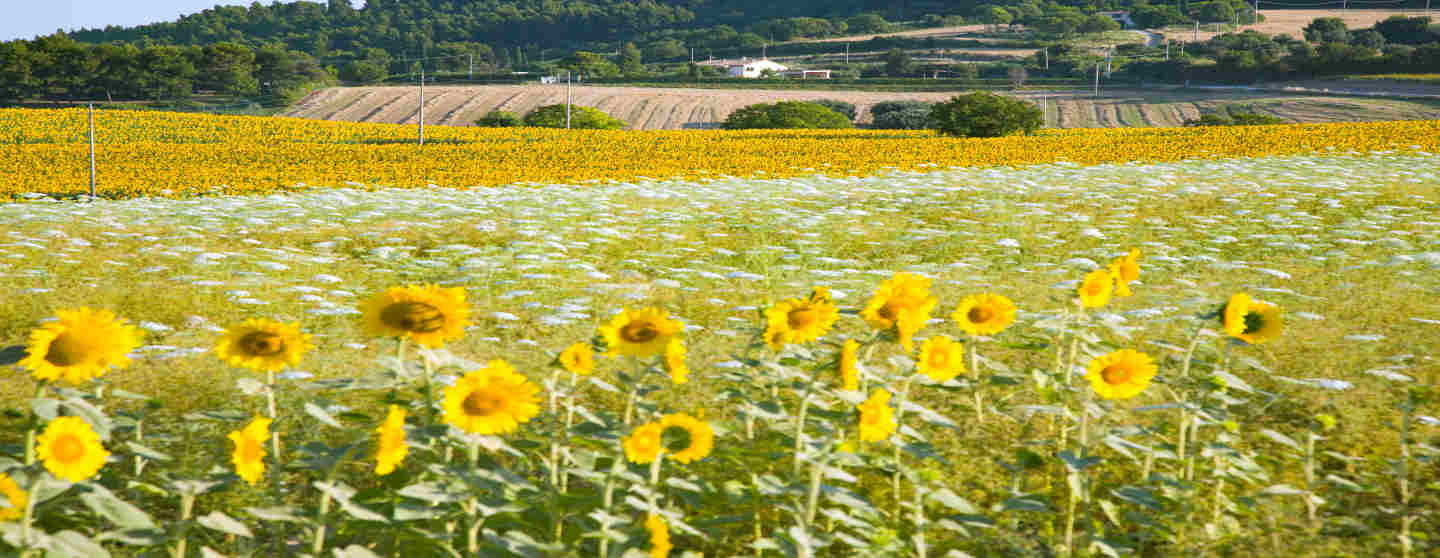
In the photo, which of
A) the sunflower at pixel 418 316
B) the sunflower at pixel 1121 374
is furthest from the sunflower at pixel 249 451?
the sunflower at pixel 1121 374

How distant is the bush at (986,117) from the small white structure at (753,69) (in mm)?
79237

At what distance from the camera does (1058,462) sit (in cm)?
409

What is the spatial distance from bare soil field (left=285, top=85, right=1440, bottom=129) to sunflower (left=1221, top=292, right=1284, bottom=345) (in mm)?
59156

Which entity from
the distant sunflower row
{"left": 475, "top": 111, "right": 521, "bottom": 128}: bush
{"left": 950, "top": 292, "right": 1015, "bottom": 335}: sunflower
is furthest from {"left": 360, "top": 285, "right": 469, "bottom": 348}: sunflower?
{"left": 475, "top": 111, "right": 521, "bottom": 128}: bush

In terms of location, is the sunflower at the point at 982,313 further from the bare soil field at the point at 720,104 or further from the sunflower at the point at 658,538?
the bare soil field at the point at 720,104

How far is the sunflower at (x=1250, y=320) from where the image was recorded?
122 inches

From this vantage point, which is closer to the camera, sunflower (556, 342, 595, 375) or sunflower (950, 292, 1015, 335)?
sunflower (556, 342, 595, 375)

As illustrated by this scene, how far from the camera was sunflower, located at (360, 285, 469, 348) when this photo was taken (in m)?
2.43

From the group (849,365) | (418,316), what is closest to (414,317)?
(418,316)

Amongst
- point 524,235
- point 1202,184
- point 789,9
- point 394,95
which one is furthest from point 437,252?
point 789,9

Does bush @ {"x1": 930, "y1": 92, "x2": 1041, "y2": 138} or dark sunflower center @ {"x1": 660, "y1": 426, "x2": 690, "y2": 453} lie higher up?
bush @ {"x1": 930, "y1": 92, "x2": 1041, "y2": 138}

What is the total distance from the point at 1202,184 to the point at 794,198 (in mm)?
6046

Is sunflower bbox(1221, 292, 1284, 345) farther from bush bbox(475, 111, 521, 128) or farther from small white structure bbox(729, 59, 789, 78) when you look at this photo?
small white structure bbox(729, 59, 789, 78)

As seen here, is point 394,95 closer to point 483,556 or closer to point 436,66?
point 436,66
